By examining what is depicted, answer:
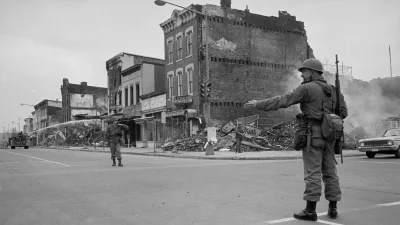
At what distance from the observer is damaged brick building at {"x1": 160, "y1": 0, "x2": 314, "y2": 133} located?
3036cm

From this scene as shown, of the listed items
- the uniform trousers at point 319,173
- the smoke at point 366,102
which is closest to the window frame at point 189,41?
the smoke at point 366,102

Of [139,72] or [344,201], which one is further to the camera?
[139,72]

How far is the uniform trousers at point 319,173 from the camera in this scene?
4645 millimetres

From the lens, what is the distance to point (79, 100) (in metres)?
72.7

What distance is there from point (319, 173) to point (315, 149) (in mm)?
289

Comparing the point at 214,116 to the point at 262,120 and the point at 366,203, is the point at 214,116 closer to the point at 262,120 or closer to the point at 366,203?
the point at 262,120

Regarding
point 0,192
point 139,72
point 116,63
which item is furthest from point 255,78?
point 0,192

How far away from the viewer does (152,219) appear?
491 centimetres

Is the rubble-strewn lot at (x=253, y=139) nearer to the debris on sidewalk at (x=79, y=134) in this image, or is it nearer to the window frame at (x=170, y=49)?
the window frame at (x=170, y=49)

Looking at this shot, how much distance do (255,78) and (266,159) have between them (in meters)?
15.0

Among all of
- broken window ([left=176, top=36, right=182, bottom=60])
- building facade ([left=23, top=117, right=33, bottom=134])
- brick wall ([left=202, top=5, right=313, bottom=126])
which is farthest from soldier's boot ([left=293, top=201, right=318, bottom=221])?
building facade ([left=23, top=117, right=33, bottom=134])

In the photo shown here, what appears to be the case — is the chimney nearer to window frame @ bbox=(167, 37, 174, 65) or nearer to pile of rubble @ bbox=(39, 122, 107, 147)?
window frame @ bbox=(167, 37, 174, 65)

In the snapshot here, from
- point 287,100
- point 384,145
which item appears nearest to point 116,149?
point 287,100

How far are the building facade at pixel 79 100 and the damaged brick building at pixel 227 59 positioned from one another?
135 ft
